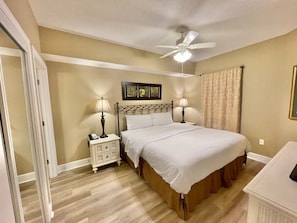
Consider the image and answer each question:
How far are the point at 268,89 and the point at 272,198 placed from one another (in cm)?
282

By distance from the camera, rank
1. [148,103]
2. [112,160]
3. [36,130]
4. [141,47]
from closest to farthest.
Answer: [36,130] → [112,160] → [141,47] → [148,103]

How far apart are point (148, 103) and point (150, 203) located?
248 centimetres

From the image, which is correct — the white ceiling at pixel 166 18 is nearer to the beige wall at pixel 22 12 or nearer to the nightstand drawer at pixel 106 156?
the beige wall at pixel 22 12

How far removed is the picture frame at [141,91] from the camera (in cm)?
337

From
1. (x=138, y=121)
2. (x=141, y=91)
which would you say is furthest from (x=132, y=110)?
(x=141, y=91)

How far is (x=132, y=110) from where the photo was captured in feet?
11.5

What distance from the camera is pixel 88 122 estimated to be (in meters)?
2.92

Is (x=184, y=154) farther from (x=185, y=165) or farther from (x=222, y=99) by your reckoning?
(x=222, y=99)

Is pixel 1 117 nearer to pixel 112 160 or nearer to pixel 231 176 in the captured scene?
pixel 112 160

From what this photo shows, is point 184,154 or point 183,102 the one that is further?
point 183,102

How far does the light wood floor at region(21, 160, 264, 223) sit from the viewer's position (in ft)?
5.27

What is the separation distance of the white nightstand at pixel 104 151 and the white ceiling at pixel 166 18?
79.9 inches

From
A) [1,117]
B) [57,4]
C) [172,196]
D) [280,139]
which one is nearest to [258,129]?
[280,139]

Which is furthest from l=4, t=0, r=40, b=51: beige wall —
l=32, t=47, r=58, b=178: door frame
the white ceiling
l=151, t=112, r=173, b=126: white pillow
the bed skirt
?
l=151, t=112, r=173, b=126: white pillow
